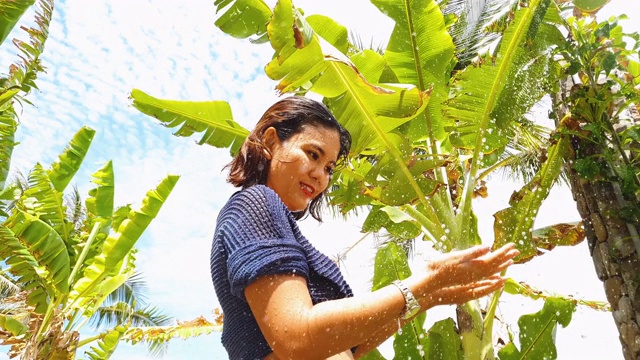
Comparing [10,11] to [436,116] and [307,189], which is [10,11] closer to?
[436,116]

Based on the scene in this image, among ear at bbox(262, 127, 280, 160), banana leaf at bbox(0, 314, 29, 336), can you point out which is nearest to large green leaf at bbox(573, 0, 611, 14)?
ear at bbox(262, 127, 280, 160)

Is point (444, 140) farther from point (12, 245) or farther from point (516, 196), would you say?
point (12, 245)

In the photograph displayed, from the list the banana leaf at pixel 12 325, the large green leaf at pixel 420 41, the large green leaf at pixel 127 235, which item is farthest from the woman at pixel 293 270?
the banana leaf at pixel 12 325

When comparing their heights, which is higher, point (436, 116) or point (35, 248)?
point (35, 248)

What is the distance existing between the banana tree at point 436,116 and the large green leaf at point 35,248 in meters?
2.53

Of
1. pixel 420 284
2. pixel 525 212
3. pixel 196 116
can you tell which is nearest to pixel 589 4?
pixel 525 212

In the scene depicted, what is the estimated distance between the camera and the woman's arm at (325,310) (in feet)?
3.78

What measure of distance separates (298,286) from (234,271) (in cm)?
16

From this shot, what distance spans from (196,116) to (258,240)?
2812 mm

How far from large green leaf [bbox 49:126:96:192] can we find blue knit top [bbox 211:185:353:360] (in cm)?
623

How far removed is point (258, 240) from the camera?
4.17 ft

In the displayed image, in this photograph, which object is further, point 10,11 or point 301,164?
point 10,11

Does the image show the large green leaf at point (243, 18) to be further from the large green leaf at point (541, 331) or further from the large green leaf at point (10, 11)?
the large green leaf at point (541, 331)

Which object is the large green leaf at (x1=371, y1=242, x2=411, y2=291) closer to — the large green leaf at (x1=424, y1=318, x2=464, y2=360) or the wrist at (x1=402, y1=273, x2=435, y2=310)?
the large green leaf at (x1=424, y1=318, x2=464, y2=360)
